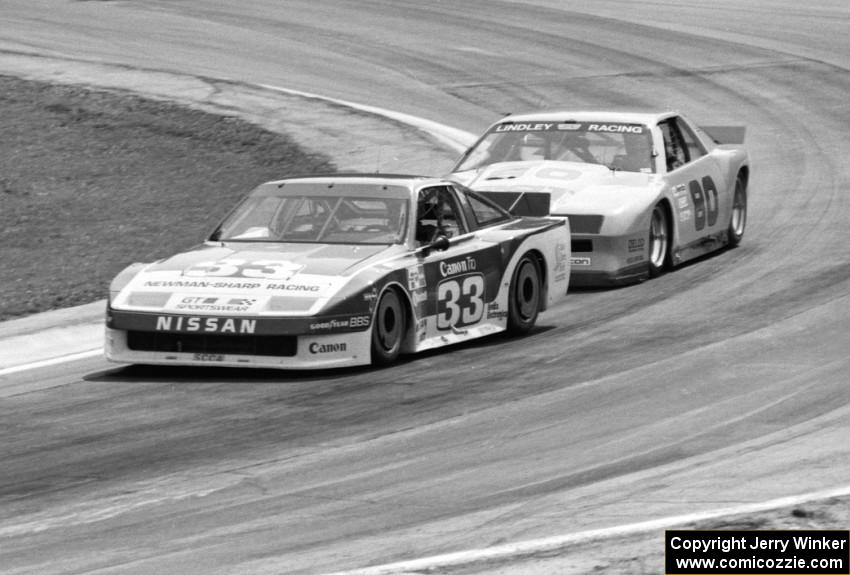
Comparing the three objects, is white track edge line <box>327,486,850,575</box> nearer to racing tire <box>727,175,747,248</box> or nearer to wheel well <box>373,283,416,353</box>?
wheel well <box>373,283,416,353</box>

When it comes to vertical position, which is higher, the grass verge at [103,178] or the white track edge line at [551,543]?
the white track edge line at [551,543]

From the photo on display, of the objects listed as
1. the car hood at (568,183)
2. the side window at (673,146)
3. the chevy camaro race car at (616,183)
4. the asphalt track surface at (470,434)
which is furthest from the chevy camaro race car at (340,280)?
the side window at (673,146)

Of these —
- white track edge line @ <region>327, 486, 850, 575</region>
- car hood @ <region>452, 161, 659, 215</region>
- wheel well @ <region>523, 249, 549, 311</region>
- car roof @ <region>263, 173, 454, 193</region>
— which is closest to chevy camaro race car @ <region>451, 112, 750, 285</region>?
car hood @ <region>452, 161, 659, 215</region>

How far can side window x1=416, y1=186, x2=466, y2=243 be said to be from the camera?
37.1 feet

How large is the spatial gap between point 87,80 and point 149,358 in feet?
44.8

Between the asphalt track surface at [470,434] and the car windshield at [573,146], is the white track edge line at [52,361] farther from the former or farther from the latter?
the car windshield at [573,146]

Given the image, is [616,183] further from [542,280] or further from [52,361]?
[52,361]

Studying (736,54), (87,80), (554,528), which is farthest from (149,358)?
(736,54)

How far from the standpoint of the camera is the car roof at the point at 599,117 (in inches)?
601

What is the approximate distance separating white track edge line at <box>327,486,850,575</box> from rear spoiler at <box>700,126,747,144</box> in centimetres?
1039

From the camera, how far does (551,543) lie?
20.1ft

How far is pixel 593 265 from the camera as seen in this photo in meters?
13.9

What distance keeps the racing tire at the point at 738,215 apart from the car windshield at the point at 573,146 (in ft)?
5.45

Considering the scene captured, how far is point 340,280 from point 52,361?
2.18 metres
